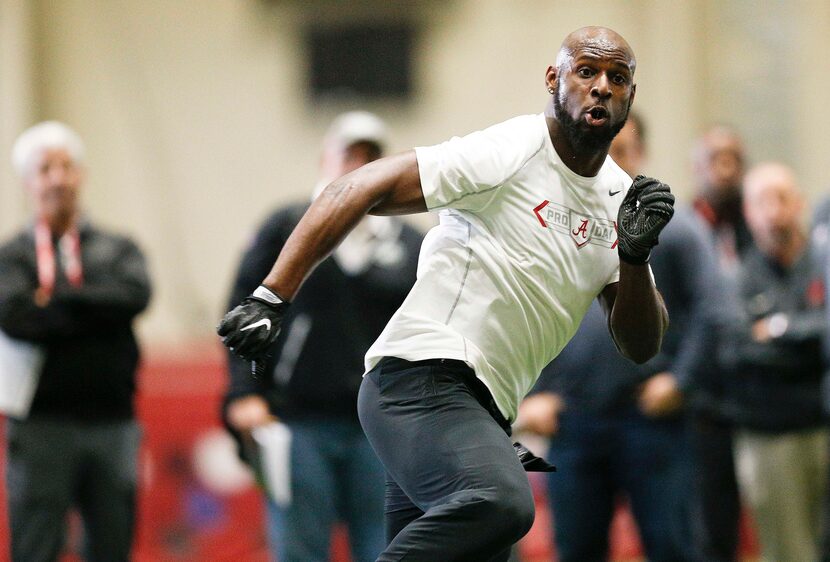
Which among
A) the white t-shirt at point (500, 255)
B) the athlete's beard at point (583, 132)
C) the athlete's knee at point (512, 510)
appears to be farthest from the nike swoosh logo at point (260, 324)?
the athlete's beard at point (583, 132)

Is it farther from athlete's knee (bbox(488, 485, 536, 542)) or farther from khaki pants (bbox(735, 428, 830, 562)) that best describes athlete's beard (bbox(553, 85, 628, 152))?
khaki pants (bbox(735, 428, 830, 562))

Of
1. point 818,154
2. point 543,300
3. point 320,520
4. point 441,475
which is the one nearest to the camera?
point 441,475

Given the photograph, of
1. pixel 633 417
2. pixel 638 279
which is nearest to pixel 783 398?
pixel 633 417

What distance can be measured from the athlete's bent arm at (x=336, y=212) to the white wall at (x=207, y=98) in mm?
9208

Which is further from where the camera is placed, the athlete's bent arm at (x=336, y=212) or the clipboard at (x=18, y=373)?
the clipboard at (x=18, y=373)

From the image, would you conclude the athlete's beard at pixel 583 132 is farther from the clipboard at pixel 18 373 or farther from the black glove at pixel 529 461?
the clipboard at pixel 18 373

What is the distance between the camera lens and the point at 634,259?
352 centimetres

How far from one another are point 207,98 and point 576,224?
10.1 metres

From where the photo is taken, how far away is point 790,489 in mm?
6340

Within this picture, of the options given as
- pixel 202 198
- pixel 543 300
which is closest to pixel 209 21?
pixel 202 198

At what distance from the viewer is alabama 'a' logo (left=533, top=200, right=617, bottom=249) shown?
11.5ft

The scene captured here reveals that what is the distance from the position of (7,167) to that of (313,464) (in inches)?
323

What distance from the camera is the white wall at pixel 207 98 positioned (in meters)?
12.7

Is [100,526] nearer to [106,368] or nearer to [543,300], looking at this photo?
[106,368]
